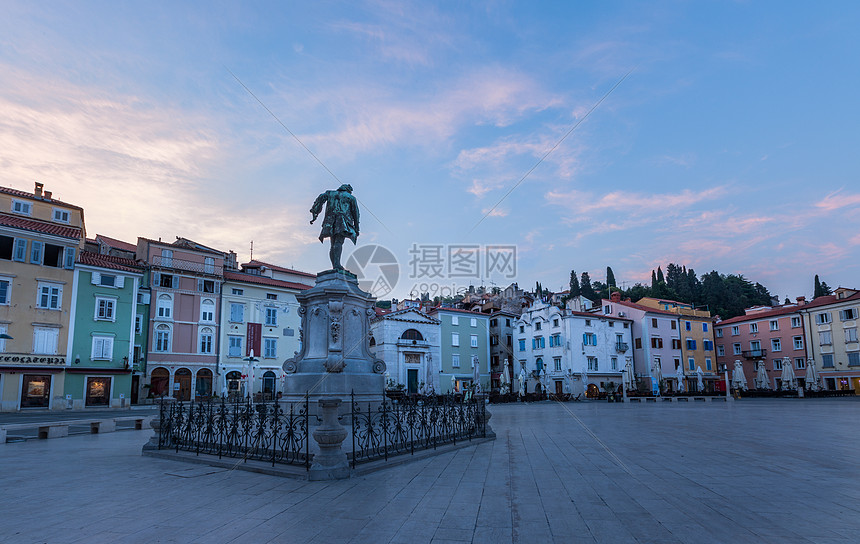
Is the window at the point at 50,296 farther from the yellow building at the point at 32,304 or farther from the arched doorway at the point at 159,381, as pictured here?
the arched doorway at the point at 159,381

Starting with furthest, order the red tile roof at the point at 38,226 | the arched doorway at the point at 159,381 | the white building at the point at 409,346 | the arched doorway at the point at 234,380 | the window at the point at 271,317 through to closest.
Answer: the white building at the point at 409,346
the window at the point at 271,317
the arched doorway at the point at 234,380
the arched doorway at the point at 159,381
the red tile roof at the point at 38,226

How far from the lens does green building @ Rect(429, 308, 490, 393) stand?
192 ft

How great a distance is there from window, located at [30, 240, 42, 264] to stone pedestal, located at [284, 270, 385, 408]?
31.4 metres

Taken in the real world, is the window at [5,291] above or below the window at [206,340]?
above

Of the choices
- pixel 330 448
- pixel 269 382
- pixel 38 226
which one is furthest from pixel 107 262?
pixel 330 448

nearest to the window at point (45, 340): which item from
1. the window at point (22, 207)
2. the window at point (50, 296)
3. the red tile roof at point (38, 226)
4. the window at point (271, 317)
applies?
the window at point (50, 296)

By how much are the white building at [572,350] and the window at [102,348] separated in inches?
1644

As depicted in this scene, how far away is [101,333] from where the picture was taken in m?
38.8

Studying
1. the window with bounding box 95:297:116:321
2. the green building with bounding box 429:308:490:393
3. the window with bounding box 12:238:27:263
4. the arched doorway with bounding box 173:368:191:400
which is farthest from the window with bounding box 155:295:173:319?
the green building with bounding box 429:308:490:393

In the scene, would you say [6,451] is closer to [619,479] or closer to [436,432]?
[436,432]

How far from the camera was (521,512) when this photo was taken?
6508mm

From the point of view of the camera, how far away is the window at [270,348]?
49.3 metres

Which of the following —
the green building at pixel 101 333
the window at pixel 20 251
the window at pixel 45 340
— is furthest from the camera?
the green building at pixel 101 333

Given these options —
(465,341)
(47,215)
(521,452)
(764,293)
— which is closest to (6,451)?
(521,452)
